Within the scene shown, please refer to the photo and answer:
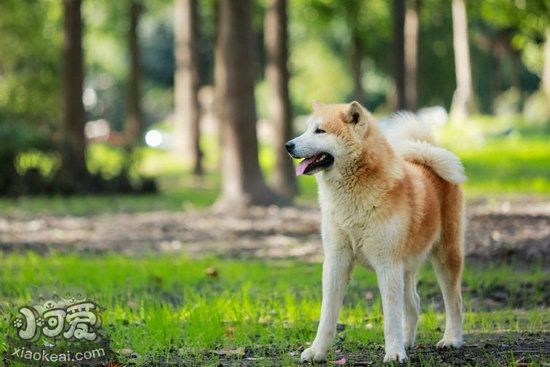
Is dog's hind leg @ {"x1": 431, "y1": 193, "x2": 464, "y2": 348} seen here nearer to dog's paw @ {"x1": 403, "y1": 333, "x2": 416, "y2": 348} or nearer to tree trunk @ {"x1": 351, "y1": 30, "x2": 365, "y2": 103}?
dog's paw @ {"x1": 403, "y1": 333, "x2": 416, "y2": 348}

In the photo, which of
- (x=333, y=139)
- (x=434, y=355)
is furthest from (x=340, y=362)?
(x=333, y=139)

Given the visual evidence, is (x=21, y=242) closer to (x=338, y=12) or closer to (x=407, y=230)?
(x=407, y=230)

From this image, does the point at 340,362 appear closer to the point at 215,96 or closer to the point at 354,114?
the point at 354,114

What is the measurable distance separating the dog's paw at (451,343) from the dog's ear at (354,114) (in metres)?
1.74

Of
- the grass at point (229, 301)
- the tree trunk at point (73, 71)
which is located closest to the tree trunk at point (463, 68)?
the tree trunk at point (73, 71)

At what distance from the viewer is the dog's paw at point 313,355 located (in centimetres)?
618

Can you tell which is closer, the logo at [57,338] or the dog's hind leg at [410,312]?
the logo at [57,338]

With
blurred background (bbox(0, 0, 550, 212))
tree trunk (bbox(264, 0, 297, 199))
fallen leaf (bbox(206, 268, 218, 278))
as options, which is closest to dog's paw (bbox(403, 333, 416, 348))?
blurred background (bbox(0, 0, 550, 212))

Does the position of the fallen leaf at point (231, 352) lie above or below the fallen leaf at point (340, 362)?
below

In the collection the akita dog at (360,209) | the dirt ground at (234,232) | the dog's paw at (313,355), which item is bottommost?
the dirt ground at (234,232)

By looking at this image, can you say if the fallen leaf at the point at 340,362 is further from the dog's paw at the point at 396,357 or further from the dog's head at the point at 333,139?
the dog's head at the point at 333,139

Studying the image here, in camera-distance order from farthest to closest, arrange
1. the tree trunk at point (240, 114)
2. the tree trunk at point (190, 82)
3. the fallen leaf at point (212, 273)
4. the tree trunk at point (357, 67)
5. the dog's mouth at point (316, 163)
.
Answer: the tree trunk at point (357, 67)
the tree trunk at point (190, 82)
the tree trunk at point (240, 114)
the fallen leaf at point (212, 273)
the dog's mouth at point (316, 163)

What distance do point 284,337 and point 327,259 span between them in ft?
3.40

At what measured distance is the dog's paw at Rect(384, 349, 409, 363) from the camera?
5996mm
